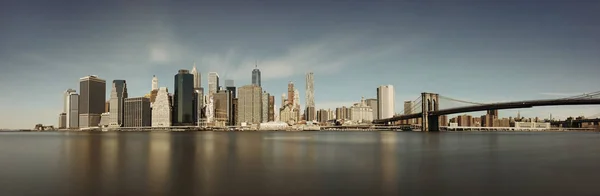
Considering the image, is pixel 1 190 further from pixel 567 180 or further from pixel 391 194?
pixel 567 180

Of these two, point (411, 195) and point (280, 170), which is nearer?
point (411, 195)

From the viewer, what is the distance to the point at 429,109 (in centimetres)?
14588

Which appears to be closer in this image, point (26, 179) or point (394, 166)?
point (26, 179)

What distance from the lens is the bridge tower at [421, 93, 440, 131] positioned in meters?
143

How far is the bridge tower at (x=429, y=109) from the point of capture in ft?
468

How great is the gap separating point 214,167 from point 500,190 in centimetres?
1947

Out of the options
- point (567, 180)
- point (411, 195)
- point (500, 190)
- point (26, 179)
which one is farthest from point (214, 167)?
point (567, 180)

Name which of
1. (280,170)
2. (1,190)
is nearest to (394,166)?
(280,170)

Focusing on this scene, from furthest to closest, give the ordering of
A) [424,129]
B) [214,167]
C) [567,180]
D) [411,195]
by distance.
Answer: [424,129], [214,167], [567,180], [411,195]

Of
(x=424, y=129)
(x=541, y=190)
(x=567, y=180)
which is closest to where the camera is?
(x=541, y=190)

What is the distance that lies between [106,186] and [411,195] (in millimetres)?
15687

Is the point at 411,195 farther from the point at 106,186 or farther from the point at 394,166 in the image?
the point at 106,186

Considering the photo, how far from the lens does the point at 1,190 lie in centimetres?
2008

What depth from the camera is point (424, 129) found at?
Answer: 14488 centimetres
